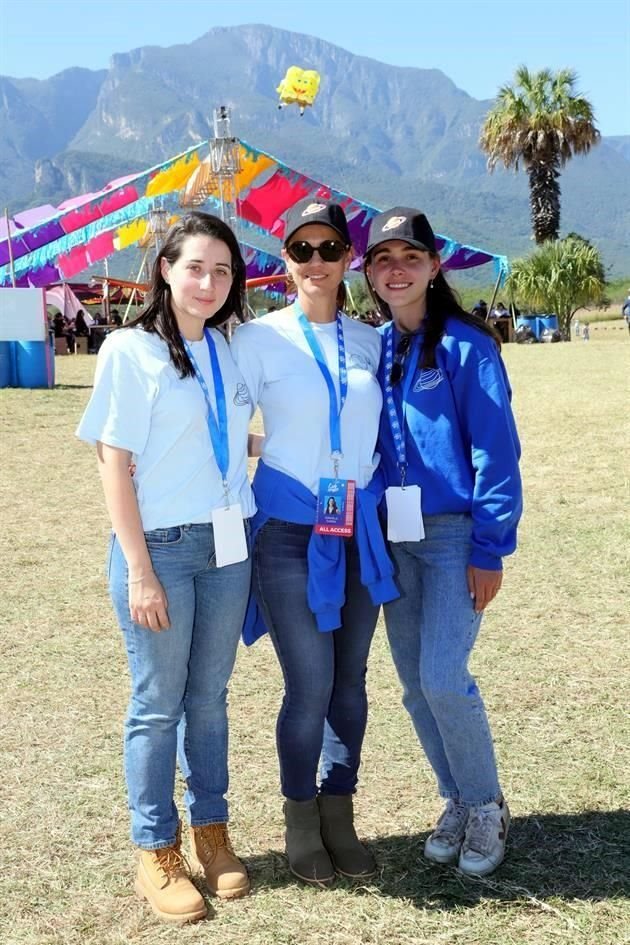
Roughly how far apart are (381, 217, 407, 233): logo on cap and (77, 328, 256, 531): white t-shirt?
511 millimetres

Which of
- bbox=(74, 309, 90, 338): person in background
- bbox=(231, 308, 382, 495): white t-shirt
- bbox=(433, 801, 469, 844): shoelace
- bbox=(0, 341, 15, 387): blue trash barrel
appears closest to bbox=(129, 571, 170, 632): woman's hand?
bbox=(231, 308, 382, 495): white t-shirt

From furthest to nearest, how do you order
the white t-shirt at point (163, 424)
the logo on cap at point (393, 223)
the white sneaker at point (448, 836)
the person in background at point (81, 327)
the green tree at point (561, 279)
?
the green tree at point (561, 279) < the person in background at point (81, 327) < the white sneaker at point (448, 836) < the logo on cap at point (393, 223) < the white t-shirt at point (163, 424)

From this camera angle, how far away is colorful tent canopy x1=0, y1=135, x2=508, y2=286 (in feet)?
71.9

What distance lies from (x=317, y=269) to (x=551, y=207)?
30860 mm

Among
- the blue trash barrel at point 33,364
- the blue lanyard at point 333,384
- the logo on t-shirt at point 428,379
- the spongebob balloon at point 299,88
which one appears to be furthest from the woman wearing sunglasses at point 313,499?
the spongebob balloon at point 299,88

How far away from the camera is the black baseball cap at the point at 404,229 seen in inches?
94.0

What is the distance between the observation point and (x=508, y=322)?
28375 mm

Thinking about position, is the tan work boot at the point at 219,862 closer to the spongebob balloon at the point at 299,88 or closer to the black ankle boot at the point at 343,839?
the black ankle boot at the point at 343,839

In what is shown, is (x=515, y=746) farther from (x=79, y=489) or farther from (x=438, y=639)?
(x=79, y=489)

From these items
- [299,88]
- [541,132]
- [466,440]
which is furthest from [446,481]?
[541,132]

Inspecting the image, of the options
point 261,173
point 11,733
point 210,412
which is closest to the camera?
point 210,412

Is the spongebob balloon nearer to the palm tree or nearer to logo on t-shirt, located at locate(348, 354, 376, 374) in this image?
the palm tree

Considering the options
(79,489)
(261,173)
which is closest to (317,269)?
(79,489)

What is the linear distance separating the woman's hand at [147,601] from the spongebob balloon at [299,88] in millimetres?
24243
